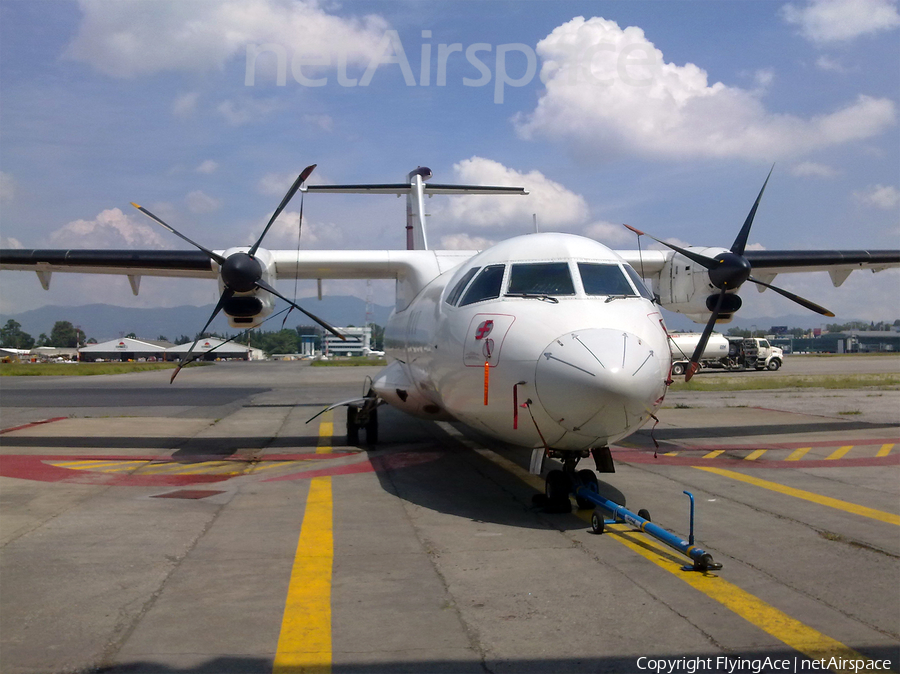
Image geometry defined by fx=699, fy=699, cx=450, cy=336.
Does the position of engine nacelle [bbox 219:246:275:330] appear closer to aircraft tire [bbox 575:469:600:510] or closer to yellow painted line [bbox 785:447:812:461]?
aircraft tire [bbox 575:469:600:510]

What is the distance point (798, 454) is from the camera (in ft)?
41.6

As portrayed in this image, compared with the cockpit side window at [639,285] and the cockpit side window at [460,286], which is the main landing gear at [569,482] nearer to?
the cockpit side window at [639,285]

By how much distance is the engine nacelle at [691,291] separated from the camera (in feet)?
46.1

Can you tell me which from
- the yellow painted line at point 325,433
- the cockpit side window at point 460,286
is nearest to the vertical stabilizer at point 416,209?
the yellow painted line at point 325,433

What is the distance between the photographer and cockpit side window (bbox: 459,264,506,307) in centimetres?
809

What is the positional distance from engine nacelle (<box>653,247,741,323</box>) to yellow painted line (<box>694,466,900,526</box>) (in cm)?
424

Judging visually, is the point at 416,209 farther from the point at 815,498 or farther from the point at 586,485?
the point at 815,498

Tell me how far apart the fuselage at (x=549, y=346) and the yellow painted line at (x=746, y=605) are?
1.09 m

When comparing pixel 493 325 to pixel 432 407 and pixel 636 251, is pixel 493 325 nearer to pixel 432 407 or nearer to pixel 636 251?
pixel 432 407

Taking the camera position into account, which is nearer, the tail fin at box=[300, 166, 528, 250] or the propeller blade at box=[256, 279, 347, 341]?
the propeller blade at box=[256, 279, 347, 341]

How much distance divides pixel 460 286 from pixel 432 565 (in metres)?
3.89

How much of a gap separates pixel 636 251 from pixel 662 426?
181 inches

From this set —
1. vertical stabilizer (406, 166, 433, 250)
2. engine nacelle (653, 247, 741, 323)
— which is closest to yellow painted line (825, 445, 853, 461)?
engine nacelle (653, 247, 741, 323)

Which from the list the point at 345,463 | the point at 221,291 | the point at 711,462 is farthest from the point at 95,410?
the point at 711,462
